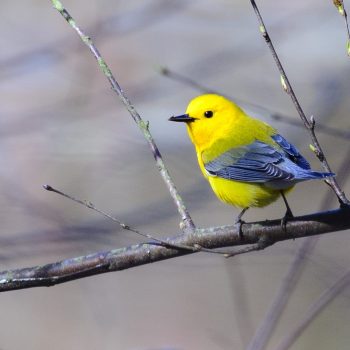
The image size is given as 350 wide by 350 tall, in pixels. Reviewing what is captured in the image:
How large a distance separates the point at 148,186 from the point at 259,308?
5.53ft

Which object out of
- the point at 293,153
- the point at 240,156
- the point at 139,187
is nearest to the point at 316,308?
the point at 293,153

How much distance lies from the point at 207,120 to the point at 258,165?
0.62 metres

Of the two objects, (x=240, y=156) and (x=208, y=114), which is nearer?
(x=240, y=156)

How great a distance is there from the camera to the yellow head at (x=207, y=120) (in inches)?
180

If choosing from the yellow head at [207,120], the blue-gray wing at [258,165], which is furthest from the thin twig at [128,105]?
the yellow head at [207,120]

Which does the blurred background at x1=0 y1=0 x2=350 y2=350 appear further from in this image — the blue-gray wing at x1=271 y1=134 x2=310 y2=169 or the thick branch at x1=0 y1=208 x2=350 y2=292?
the thick branch at x1=0 y1=208 x2=350 y2=292

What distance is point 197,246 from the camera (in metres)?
3.04

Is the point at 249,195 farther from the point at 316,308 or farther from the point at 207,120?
the point at 316,308

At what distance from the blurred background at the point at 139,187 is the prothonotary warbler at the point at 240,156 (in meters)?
0.34

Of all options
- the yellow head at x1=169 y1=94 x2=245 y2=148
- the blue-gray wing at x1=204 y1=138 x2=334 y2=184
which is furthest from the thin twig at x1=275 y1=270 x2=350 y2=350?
the yellow head at x1=169 y1=94 x2=245 y2=148

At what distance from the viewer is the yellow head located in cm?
457

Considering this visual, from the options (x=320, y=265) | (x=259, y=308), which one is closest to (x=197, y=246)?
(x=320, y=265)

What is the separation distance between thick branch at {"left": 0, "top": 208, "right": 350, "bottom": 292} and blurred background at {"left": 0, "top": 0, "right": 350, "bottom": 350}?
765mm

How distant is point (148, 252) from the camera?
10.6ft
